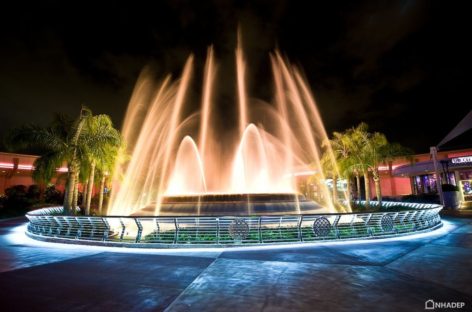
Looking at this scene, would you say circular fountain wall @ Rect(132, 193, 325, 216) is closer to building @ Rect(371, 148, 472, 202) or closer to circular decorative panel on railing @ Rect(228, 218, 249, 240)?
circular decorative panel on railing @ Rect(228, 218, 249, 240)

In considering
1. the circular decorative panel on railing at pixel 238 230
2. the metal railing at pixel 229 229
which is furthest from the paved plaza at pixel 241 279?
the metal railing at pixel 229 229

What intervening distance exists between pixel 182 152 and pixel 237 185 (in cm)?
770

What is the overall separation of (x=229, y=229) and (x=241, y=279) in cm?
466

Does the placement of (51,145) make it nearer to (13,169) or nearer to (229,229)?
(229,229)

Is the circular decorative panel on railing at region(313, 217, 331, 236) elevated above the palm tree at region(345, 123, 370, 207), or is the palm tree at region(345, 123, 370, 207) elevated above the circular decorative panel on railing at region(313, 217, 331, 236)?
the palm tree at region(345, 123, 370, 207)

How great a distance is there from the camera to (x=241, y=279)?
273 inches

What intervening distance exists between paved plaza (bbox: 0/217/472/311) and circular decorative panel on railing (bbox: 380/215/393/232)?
2141 millimetres

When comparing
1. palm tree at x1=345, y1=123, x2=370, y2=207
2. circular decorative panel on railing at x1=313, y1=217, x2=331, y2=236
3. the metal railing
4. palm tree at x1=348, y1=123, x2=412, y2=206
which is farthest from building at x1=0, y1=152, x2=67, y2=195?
circular decorative panel on railing at x1=313, y1=217, x2=331, y2=236

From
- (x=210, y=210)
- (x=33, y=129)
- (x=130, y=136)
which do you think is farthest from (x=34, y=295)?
(x=130, y=136)

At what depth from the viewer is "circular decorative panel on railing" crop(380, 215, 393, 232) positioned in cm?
1310

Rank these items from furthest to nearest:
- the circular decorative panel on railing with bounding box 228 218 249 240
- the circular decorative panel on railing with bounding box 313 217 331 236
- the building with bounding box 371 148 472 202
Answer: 1. the building with bounding box 371 148 472 202
2. the circular decorative panel on railing with bounding box 313 217 331 236
3. the circular decorative panel on railing with bounding box 228 218 249 240

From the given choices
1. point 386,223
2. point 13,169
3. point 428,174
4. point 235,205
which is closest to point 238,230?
point 235,205

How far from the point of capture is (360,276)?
7.01m

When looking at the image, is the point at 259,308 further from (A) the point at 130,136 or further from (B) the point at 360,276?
(A) the point at 130,136
